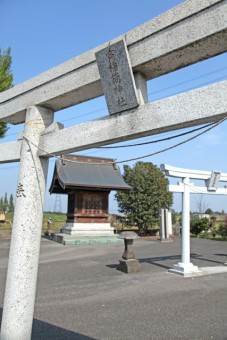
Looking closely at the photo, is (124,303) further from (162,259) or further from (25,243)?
(162,259)

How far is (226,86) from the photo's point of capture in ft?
8.54

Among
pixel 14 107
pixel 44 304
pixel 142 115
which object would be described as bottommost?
pixel 44 304

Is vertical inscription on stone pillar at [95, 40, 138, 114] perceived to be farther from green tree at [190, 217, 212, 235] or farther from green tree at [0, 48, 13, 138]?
green tree at [190, 217, 212, 235]

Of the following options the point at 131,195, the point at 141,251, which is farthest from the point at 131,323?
the point at 131,195

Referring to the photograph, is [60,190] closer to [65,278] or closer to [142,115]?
[65,278]

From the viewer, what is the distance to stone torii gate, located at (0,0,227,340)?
2.83 m

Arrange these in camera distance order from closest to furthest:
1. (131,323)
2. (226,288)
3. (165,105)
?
(165,105) < (131,323) < (226,288)

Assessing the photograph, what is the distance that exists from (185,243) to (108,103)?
7.51 metres

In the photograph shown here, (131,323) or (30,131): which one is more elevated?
(30,131)

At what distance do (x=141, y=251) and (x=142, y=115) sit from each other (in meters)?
Answer: 12.5

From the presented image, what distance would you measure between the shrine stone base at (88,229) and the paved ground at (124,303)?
6.45 meters

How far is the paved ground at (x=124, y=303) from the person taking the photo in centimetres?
496

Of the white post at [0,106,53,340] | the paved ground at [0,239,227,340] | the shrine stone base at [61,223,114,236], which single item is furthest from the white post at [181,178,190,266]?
the shrine stone base at [61,223,114,236]

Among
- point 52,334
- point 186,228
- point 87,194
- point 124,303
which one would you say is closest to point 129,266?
point 186,228
